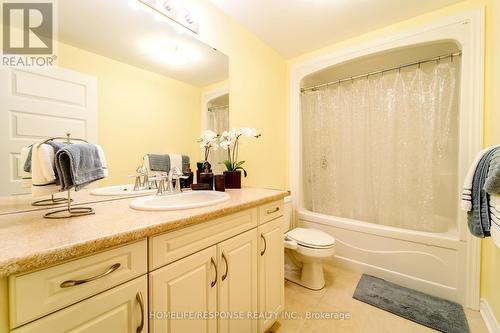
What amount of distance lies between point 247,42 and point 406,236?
2207mm

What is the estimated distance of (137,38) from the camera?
121 centimetres

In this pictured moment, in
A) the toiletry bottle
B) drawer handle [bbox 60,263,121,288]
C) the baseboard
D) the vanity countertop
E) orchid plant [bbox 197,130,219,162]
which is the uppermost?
orchid plant [bbox 197,130,219,162]

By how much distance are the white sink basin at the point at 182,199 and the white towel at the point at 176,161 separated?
230mm

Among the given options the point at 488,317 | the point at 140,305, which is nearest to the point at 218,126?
the point at 140,305

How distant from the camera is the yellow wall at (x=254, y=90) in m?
1.65

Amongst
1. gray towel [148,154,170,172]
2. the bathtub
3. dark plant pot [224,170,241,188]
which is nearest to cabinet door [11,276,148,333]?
gray towel [148,154,170,172]

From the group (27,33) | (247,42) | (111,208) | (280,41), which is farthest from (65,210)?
(280,41)

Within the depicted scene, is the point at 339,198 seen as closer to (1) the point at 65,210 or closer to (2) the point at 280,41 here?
(2) the point at 280,41

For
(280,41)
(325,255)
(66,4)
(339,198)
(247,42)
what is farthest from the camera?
(339,198)

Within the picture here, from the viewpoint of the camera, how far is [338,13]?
1688 millimetres

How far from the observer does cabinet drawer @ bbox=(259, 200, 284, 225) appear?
123cm

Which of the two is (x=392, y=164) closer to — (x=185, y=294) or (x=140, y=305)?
(x=185, y=294)

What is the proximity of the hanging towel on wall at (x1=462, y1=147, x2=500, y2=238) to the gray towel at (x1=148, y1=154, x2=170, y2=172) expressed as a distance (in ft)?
5.81

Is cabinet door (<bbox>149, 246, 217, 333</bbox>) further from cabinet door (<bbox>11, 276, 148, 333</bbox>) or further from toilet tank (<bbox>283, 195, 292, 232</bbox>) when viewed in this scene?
toilet tank (<bbox>283, 195, 292, 232</bbox>)
